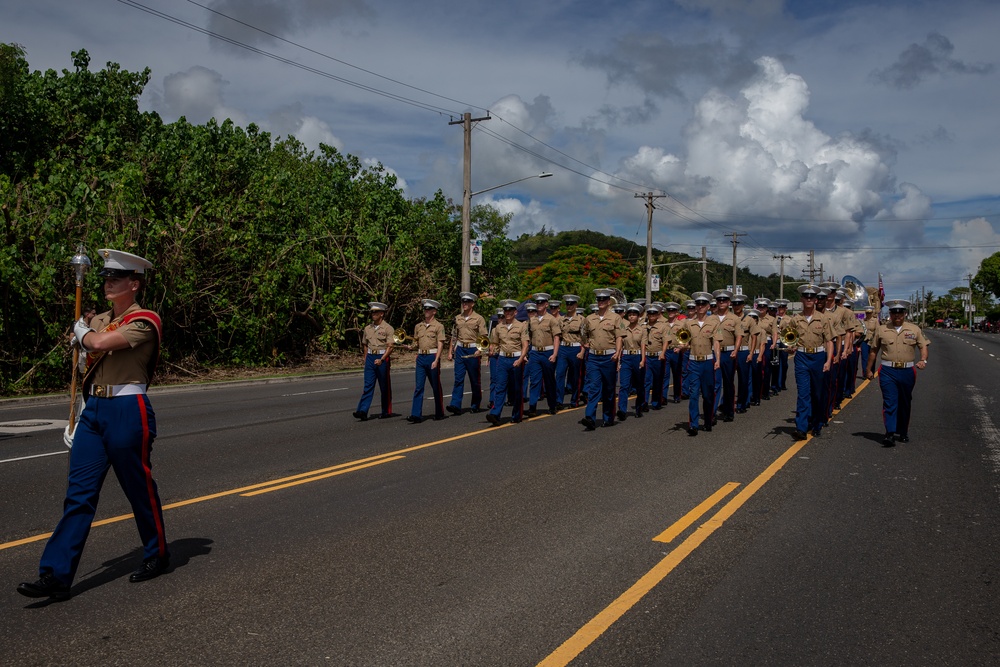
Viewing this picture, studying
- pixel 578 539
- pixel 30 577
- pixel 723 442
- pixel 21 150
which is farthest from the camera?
pixel 21 150

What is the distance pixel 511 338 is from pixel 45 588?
8760 mm

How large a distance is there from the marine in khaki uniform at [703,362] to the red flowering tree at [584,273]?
138 feet

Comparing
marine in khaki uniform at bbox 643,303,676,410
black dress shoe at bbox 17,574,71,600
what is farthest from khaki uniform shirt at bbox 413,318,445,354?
black dress shoe at bbox 17,574,71,600

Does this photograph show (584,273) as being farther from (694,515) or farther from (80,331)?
(80,331)

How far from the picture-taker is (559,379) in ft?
50.6

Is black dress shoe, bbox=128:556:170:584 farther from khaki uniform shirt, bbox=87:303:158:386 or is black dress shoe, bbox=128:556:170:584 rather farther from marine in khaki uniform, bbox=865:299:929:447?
marine in khaki uniform, bbox=865:299:929:447

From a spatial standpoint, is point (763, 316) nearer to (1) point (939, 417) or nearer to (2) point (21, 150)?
(1) point (939, 417)

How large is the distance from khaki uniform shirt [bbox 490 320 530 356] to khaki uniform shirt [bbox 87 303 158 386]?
8082 mm

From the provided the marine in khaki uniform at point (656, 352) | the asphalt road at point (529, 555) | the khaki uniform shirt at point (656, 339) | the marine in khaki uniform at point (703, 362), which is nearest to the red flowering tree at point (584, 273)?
the marine in khaki uniform at point (656, 352)

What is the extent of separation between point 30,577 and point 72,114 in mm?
22745

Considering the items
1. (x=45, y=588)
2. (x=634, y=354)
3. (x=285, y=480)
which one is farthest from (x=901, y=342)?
(x=45, y=588)

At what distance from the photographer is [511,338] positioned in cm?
1294

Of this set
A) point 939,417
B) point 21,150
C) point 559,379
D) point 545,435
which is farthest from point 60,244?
point 939,417

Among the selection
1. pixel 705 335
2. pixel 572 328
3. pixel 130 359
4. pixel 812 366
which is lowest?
pixel 812 366
